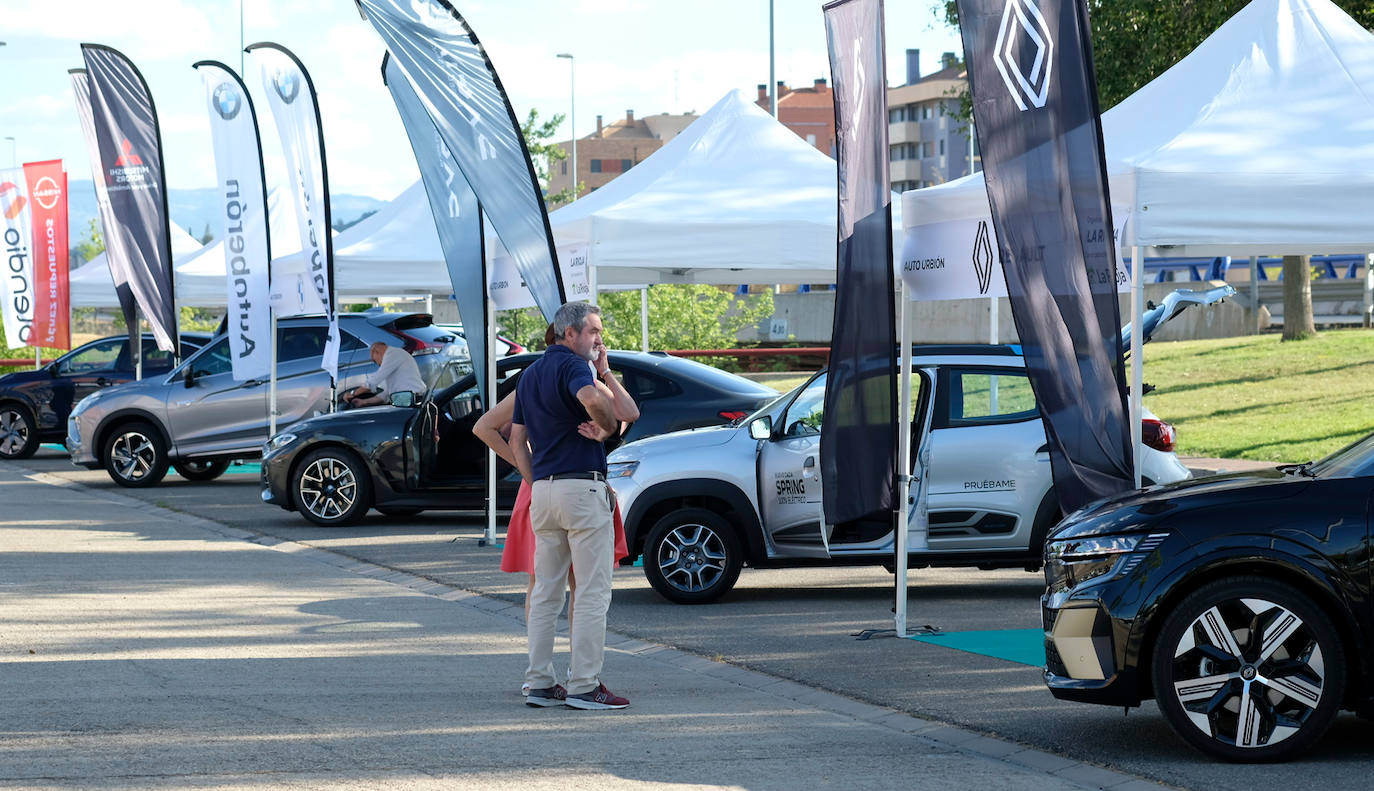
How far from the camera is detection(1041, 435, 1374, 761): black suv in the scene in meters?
6.09

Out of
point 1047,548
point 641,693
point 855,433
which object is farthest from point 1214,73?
point 641,693

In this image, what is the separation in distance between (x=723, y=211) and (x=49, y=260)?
1645 centimetres

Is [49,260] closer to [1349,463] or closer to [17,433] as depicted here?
[17,433]

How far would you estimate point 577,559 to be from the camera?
286 inches

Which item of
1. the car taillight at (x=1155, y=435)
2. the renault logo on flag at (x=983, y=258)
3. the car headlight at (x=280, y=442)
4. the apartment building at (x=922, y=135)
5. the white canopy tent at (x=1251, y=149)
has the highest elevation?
the apartment building at (x=922, y=135)

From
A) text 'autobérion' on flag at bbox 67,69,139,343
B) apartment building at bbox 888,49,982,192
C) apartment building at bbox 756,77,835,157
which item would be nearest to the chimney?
apartment building at bbox 888,49,982,192

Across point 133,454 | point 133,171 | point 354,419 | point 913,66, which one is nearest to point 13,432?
point 133,171

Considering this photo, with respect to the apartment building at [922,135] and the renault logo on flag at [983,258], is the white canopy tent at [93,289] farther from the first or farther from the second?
the apartment building at [922,135]

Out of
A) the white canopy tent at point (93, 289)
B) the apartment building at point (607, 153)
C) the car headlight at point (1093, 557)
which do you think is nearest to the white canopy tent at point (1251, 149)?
the car headlight at point (1093, 557)

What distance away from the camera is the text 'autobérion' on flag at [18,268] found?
88.1ft

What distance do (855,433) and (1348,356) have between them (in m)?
19.1

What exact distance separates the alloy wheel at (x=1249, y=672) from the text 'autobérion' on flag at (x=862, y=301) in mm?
3128

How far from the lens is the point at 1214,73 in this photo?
1057 cm

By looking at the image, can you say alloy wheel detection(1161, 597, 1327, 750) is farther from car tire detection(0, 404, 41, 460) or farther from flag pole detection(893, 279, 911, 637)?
car tire detection(0, 404, 41, 460)
